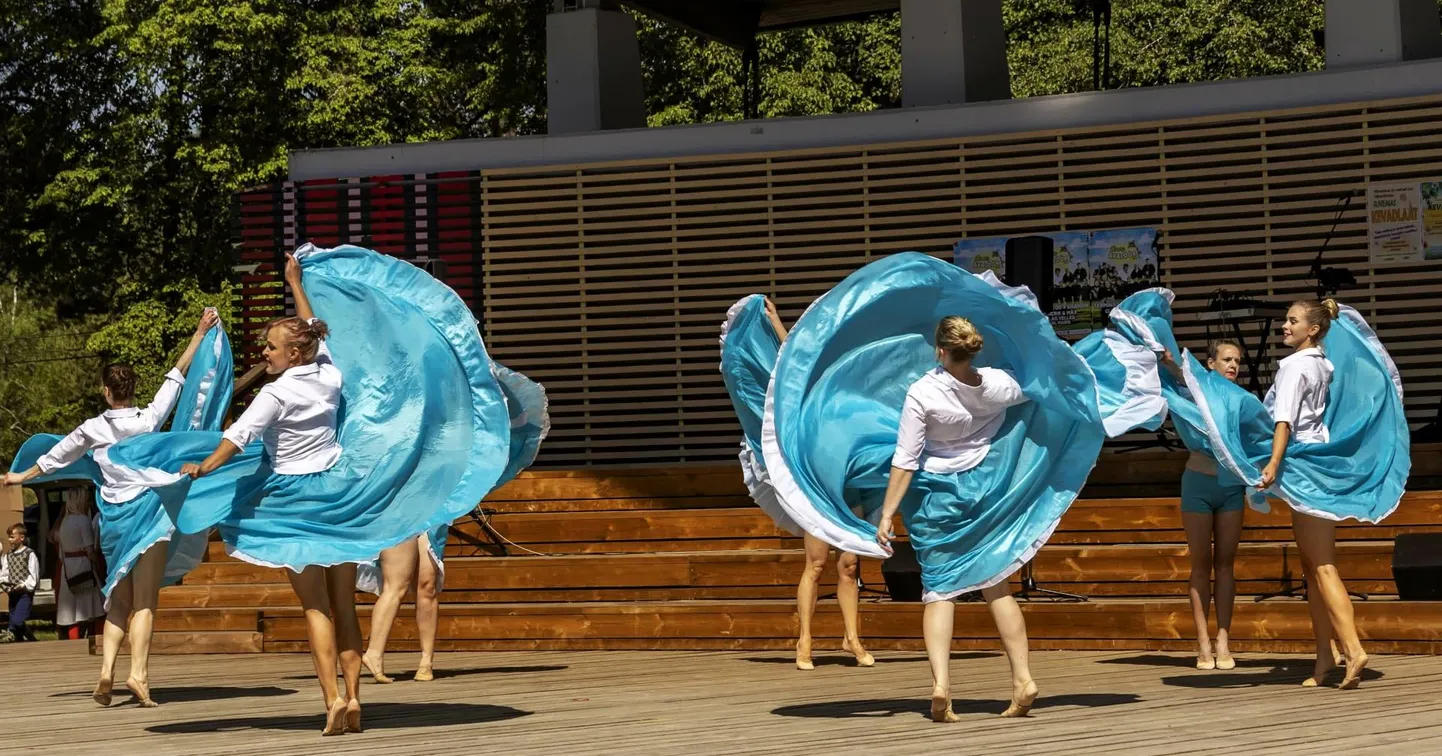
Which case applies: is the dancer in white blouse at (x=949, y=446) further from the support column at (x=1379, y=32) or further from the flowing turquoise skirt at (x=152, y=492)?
the support column at (x=1379, y=32)

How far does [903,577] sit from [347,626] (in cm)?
489

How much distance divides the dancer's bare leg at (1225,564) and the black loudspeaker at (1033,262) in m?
6.57

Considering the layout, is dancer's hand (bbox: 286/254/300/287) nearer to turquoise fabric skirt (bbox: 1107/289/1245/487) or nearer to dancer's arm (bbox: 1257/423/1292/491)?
turquoise fabric skirt (bbox: 1107/289/1245/487)

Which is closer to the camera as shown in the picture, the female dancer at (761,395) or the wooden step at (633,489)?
the female dancer at (761,395)

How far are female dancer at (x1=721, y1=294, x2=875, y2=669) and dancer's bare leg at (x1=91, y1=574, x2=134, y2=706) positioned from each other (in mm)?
3233

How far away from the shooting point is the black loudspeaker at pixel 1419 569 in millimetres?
10469

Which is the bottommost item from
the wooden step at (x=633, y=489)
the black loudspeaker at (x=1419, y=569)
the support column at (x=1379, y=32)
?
the black loudspeaker at (x=1419, y=569)

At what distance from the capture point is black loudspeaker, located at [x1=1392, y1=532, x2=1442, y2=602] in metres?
10.5

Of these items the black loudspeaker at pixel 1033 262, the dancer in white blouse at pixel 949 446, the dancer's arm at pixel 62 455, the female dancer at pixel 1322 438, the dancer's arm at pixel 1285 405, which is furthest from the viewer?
the black loudspeaker at pixel 1033 262

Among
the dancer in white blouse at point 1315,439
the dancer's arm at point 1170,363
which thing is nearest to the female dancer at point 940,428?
the dancer's arm at point 1170,363

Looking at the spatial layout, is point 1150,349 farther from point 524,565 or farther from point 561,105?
point 561,105

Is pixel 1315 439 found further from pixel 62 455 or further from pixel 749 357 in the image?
pixel 62 455

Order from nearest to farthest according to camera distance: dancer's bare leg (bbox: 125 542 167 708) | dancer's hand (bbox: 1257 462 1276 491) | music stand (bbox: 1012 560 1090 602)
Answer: dancer's hand (bbox: 1257 462 1276 491), dancer's bare leg (bbox: 125 542 167 708), music stand (bbox: 1012 560 1090 602)

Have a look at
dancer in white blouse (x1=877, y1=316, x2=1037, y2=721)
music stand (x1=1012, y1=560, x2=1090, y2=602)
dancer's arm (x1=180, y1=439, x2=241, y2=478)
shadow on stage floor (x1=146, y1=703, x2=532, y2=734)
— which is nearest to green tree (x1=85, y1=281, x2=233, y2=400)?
music stand (x1=1012, y1=560, x2=1090, y2=602)
